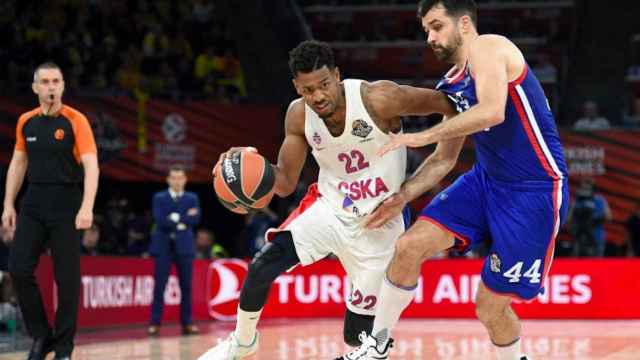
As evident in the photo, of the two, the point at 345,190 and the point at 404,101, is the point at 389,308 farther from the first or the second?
the point at 404,101

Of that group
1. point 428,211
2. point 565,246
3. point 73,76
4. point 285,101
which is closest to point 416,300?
point 565,246

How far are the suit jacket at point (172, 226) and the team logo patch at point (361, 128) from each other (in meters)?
5.86

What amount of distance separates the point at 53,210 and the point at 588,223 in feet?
28.4

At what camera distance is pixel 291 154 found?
237 inches

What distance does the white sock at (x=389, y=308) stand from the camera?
5.54m

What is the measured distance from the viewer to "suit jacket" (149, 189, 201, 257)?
37.4 ft

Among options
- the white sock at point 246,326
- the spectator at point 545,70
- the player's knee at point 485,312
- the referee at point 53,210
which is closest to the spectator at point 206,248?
the spectator at point 545,70

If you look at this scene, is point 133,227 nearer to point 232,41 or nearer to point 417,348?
point 232,41

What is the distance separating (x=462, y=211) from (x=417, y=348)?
3839mm

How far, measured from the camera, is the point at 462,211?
218 inches

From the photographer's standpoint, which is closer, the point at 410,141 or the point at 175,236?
the point at 410,141

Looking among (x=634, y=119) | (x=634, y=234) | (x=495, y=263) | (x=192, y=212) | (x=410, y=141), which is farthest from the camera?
(x=634, y=119)

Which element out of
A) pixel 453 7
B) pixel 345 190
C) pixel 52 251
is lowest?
pixel 52 251

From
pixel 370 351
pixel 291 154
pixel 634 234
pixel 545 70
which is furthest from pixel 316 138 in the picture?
pixel 545 70
